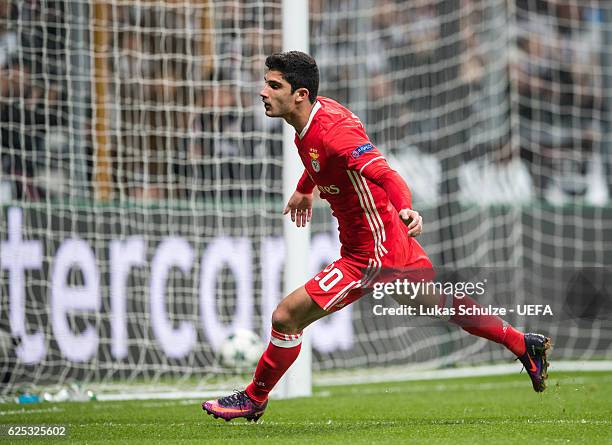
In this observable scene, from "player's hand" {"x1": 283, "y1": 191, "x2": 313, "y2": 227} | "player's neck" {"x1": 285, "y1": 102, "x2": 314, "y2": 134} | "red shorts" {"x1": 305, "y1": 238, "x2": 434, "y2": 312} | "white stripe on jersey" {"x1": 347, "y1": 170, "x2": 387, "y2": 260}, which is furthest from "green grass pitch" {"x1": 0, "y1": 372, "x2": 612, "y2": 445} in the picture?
"player's neck" {"x1": 285, "y1": 102, "x2": 314, "y2": 134}

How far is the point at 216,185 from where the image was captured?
1028cm

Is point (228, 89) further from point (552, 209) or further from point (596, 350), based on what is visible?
point (596, 350)

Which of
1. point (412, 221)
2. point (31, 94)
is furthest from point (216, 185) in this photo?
point (412, 221)

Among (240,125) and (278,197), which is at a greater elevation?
(240,125)

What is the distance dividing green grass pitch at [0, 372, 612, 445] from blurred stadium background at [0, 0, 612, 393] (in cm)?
130

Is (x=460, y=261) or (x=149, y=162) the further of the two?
(x=460, y=261)

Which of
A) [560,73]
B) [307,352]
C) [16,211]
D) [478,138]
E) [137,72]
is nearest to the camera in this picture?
[307,352]

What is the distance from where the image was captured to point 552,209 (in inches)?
489

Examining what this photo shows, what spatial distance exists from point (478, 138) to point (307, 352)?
14.3 ft

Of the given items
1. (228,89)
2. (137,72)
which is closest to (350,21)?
(228,89)

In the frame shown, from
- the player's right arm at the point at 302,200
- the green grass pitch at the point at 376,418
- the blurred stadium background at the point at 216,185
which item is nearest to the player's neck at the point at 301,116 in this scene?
the player's right arm at the point at 302,200

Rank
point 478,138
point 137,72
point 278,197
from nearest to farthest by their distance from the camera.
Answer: point 137,72 → point 278,197 → point 478,138

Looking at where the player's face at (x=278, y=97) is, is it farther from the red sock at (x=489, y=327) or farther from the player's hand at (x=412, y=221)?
the red sock at (x=489, y=327)

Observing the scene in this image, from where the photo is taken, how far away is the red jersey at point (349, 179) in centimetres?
553
